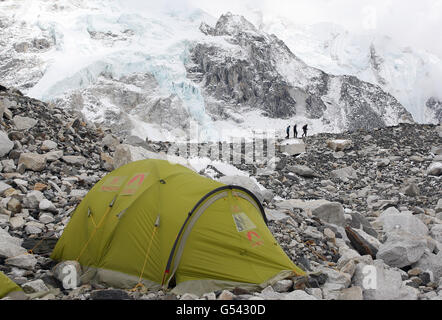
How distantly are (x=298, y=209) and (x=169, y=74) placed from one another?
343ft

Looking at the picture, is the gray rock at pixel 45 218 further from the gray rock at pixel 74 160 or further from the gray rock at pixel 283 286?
the gray rock at pixel 283 286

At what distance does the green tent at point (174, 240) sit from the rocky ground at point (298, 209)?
37 centimetres

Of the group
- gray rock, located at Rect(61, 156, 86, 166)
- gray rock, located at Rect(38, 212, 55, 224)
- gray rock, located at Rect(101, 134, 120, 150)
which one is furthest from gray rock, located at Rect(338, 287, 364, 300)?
gray rock, located at Rect(101, 134, 120, 150)

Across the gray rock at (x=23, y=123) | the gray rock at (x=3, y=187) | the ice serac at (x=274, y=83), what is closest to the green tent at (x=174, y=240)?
the gray rock at (x=3, y=187)

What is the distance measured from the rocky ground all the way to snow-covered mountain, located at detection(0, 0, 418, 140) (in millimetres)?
85080

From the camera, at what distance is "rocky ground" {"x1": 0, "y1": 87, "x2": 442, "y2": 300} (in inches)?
196

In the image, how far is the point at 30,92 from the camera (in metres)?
106

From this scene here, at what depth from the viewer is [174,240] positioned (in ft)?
16.9

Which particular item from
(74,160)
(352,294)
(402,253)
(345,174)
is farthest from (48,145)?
(345,174)

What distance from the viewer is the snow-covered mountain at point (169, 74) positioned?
112 meters

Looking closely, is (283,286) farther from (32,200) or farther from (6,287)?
(32,200)
